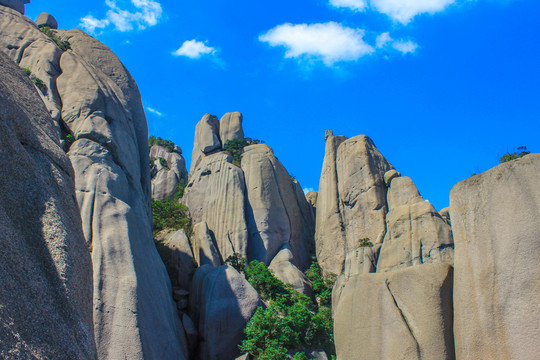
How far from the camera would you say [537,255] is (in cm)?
729

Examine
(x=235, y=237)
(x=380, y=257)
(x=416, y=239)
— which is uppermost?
(x=235, y=237)

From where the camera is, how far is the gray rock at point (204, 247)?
28.1 metres

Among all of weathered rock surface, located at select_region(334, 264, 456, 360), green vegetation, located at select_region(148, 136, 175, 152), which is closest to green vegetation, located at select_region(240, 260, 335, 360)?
weathered rock surface, located at select_region(334, 264, 456, 360)

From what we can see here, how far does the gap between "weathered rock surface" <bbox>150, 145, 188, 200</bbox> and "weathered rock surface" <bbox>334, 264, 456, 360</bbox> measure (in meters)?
32.5

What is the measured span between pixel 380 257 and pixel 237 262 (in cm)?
1004

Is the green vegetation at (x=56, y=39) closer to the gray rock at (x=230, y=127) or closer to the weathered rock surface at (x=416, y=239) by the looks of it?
the gray rock at (x=230, y=127)

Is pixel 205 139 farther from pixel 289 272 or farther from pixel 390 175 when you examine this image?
pixel 289 272

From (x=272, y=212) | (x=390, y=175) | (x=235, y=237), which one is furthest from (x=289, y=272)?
(x=390, y=175)

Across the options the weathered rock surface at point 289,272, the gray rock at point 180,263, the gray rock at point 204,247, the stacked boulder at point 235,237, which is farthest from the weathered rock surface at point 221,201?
the gray rock at point 180,263

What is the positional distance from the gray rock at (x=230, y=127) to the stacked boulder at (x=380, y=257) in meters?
8.32

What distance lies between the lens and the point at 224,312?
22.0 metres

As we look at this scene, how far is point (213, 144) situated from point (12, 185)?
125 ft

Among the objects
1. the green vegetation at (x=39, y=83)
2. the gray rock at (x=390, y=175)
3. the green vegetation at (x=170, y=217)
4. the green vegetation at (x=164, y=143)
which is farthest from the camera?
the green vegetation at (x=164, y=143)

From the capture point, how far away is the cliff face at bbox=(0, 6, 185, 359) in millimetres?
14961
